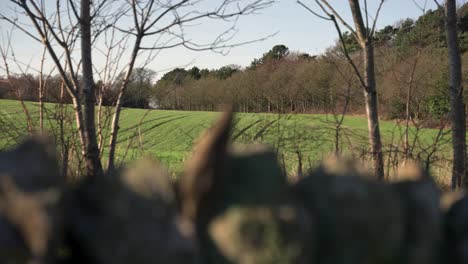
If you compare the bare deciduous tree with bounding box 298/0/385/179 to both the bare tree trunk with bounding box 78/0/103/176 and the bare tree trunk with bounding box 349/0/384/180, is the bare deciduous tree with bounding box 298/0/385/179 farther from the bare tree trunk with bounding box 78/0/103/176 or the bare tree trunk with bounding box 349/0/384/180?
the bare tree trunk with bounding box 78/0/103/176

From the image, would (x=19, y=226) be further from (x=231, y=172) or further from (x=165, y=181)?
(x=231, y=172)

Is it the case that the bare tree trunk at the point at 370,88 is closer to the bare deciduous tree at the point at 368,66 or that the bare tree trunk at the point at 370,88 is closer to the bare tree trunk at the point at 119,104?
the bare deciduous tree at the point at 368,66

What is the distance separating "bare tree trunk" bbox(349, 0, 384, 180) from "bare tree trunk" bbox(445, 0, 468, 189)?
0.80m

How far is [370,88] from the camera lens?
161 inches

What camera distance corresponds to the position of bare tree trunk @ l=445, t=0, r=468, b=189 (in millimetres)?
4221

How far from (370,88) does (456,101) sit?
0.96 m

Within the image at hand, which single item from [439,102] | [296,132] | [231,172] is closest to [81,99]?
[296,132]

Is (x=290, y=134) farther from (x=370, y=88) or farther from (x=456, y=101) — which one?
(x=456, y=101)

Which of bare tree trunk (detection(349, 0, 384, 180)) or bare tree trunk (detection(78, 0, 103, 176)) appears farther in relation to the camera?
bare tree trunk (detection(349, 0, 384, 180))

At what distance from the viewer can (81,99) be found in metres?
3.47

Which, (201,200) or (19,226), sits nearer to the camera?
(19,226)

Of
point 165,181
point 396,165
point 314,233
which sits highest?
point 165,181

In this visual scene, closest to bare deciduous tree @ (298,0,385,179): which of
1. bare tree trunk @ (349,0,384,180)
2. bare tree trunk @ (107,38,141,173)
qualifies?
bare tree trunk @ (349,0,384,180)

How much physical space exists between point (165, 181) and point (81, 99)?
8.98ft
